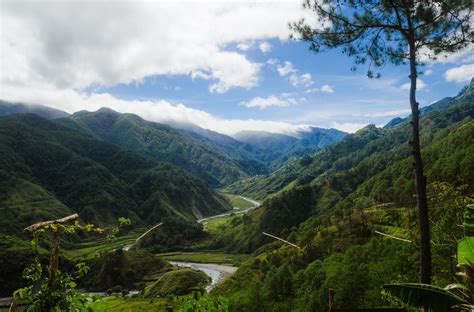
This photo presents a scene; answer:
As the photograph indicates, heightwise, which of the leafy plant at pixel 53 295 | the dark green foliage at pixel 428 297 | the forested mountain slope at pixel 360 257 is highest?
the leafy plant at pixel 53 295

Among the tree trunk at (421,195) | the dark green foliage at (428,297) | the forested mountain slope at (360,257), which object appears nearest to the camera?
the dark green foliage at (428,297)

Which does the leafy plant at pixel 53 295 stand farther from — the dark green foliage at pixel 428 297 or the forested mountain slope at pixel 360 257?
the forested mountain slope at pixel 360 257

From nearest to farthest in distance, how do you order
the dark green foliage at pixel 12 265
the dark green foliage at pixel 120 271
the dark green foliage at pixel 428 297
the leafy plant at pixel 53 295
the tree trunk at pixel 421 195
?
the leafy plant at pixel 53 295, the dark green foliage at pixel 428 297, the tree trunk at pixel 421 195, the dark green foliage at pixel 12 265, the dark green foliage at pixel 120 271

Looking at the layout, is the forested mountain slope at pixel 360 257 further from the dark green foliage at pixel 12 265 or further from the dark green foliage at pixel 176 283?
the dark green foliage at pixel 12 265

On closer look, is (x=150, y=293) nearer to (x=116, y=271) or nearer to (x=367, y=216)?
(x=116, y=271)

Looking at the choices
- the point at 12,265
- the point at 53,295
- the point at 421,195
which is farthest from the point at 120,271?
the point at 53,295

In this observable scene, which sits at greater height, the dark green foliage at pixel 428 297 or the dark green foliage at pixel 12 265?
the dark green foliage at pixel 428 297

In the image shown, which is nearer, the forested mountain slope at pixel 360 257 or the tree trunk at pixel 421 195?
the tree trunk at pixel 421 195

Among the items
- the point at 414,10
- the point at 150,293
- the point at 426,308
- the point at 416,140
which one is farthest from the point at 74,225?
the point at 150,293

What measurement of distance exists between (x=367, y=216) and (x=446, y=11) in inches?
4362

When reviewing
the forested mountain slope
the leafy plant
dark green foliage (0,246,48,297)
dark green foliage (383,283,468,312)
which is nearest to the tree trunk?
the forested mountain slope

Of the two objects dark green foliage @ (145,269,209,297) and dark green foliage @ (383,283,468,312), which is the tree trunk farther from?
dark green foliage @ (145,269,209,297)

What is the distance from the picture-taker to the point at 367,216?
123 m

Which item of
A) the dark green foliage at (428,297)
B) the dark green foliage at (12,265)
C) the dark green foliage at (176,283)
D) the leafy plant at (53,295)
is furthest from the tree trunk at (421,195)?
the dark green foliage at (12,265)
